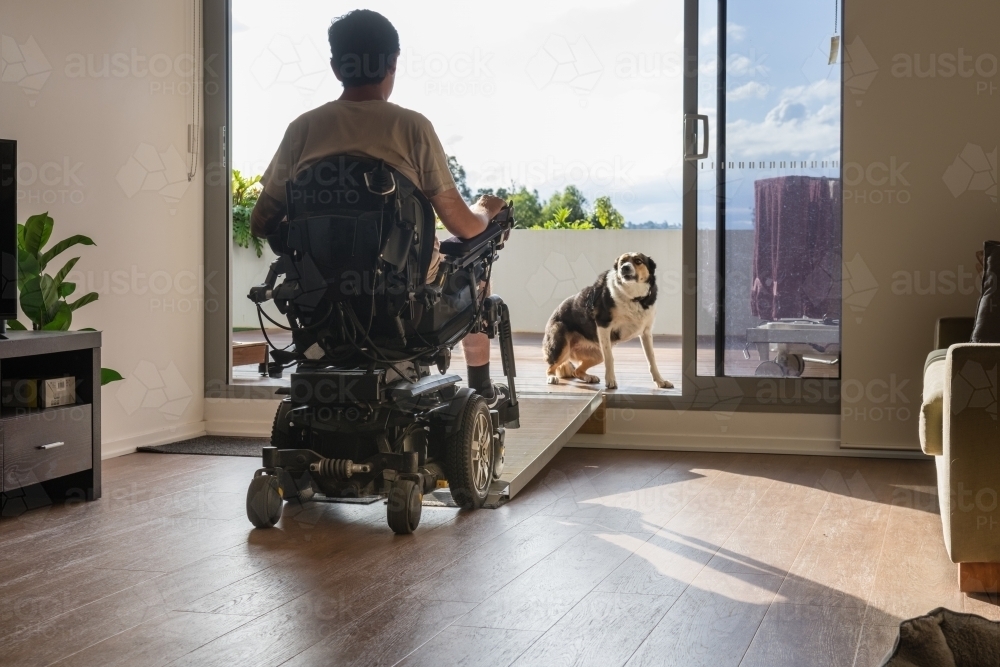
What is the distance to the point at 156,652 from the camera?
184 cm

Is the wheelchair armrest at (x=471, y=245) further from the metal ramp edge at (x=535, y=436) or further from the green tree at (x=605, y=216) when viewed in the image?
the green tree at (x=605, y=216)

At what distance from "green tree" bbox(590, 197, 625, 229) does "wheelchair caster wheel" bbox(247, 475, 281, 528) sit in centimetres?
454

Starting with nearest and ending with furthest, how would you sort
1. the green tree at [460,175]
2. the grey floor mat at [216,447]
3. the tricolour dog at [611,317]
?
the grey floor mat at [216,447] → the tricolour dog at [611,317] → the green tree at [460,175]

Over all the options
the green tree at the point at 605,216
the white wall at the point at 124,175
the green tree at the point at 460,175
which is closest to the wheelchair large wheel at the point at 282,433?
the white wall at the point at 124,175

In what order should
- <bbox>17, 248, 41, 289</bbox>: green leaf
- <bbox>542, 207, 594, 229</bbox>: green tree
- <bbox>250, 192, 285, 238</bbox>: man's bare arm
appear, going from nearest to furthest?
<bbox>250, 192, 285, 238</bbox>: man's bare arm < <bbox>17, 248, 41, 289</bbox>: green leaf < <bbox>542, 207, 594, 229</bbox>: green tree

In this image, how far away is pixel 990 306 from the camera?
3184 mm

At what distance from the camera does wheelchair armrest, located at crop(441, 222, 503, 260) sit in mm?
2797

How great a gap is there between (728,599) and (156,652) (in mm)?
1179

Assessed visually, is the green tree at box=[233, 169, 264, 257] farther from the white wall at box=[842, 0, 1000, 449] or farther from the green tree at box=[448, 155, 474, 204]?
the white wall at box=[842, 0, 1000, 449]

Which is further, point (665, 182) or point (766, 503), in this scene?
point (665, 182)

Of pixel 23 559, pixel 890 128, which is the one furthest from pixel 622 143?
pixel 23 559

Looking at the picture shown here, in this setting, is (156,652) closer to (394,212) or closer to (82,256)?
(394,212)

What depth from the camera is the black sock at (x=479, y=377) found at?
338cm

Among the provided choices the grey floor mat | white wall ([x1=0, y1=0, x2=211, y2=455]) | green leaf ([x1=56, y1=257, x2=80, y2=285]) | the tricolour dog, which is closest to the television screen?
green leaf ([x1=56, y1=257, x2=80, y2=285])
